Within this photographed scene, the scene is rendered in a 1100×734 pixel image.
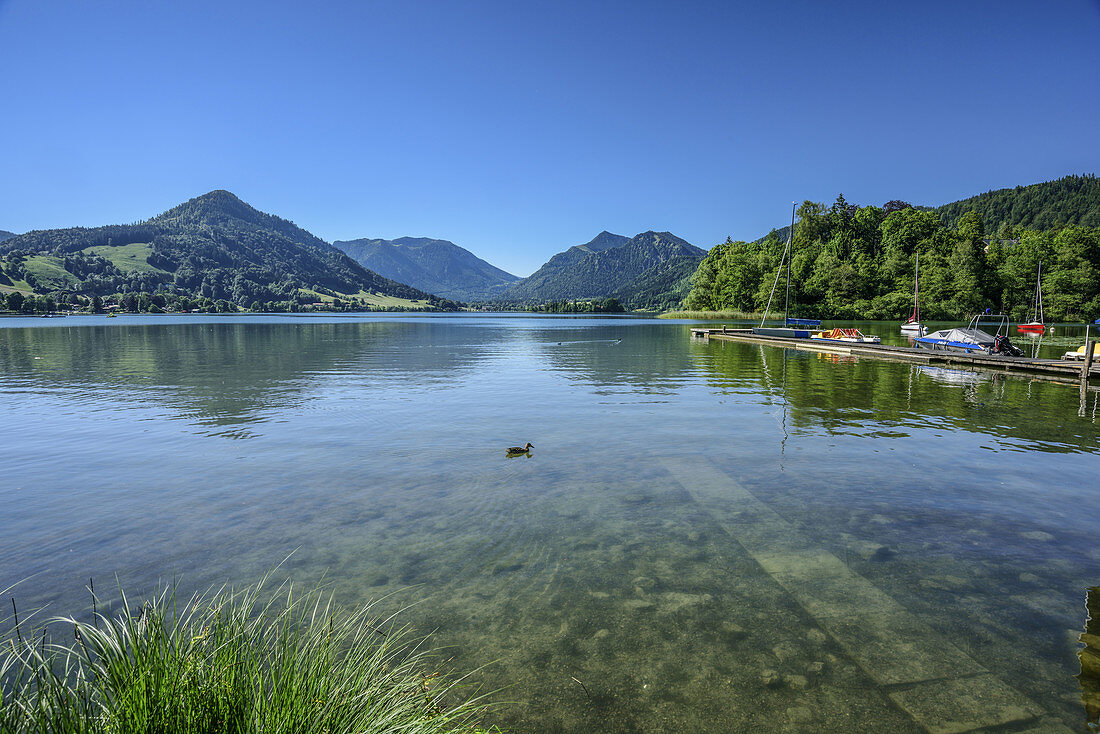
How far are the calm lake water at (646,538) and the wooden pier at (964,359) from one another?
1260cm

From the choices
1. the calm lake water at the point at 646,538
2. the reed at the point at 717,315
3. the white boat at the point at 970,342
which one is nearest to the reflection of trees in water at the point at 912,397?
the calm lake water at the point at 646,538

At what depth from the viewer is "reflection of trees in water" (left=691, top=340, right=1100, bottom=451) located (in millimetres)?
17500

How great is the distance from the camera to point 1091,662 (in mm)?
5555

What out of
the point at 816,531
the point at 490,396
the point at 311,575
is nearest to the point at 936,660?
the point at 816,531

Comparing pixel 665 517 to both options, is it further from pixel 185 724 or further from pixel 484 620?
Result: pixel 185 724

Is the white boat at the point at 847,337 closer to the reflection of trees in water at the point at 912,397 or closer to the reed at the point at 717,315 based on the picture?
the reflection of trees in water at the point at 912,397

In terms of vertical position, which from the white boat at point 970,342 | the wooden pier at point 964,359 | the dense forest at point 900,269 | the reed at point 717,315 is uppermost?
the dense forest at point 900,269

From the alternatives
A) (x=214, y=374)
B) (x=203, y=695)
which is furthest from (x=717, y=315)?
(x=203, y=695)

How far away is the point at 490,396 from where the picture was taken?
81.1ft

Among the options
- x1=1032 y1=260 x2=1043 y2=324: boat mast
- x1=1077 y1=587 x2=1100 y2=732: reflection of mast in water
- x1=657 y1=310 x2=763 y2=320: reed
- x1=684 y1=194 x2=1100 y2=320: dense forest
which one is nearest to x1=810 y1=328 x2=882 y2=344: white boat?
x1=1032 y1=260 x2=1043 y2=324: boat mast

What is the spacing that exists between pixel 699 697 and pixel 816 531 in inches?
195

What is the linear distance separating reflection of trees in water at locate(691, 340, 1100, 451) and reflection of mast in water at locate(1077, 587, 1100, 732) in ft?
34.6

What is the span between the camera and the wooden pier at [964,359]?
3005 cm

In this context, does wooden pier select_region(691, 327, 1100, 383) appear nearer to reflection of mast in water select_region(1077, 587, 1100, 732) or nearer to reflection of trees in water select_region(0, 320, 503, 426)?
reflection of mast in water select_region(1077, 587, 1100, 732)
